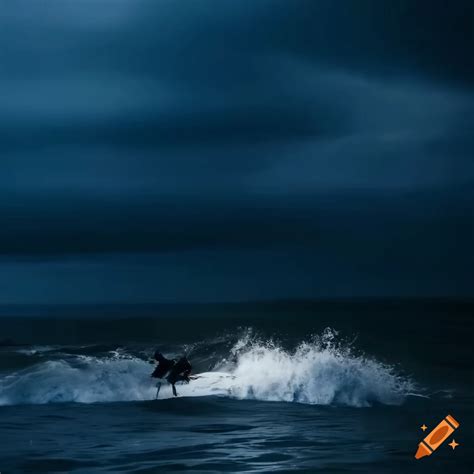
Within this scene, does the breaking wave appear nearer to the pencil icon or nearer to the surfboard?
the surfboard

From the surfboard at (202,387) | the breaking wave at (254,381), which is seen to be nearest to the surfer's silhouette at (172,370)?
the surfboard at (202,387)

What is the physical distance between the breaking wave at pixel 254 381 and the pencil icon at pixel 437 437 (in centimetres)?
332

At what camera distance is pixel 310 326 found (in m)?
65.0

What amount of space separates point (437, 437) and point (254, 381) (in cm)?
930

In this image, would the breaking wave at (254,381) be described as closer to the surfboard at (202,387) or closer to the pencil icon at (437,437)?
the surfboard at (202,387)

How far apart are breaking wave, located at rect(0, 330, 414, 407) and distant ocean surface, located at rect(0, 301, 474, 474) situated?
43mm

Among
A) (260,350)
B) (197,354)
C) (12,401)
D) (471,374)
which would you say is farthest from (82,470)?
(197,354)

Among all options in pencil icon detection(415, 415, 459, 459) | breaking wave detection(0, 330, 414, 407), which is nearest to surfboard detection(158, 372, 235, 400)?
breaking wave detection(0, 330, 414, 407)

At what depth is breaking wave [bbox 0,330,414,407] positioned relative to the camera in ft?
78.2

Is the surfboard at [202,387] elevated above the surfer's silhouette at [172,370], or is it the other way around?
the surfer's silhouette at [172,370]

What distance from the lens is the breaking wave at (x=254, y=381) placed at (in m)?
23.8

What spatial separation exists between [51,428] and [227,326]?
5025cm

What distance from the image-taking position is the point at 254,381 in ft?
83.2

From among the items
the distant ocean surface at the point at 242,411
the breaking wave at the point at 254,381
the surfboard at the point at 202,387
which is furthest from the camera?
the surfboard at the point at 202,387
